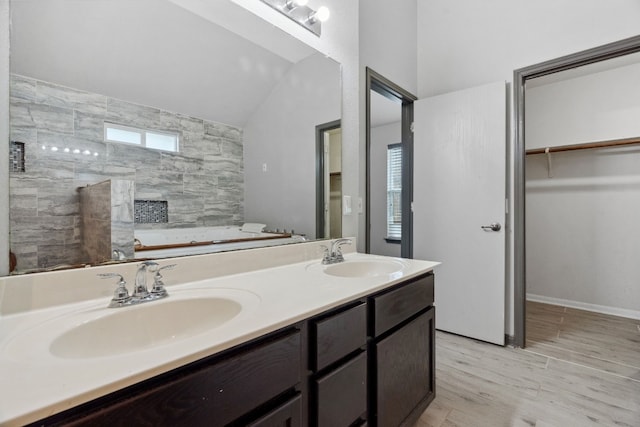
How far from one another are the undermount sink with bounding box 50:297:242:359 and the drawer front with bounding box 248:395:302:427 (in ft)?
0.94

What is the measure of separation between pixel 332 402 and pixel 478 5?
10.3ft

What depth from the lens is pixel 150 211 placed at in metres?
1.09


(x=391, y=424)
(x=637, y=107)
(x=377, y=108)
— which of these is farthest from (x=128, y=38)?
(x=637, y=107)

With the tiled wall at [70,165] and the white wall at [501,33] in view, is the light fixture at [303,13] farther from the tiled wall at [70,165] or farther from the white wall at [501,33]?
the white wall at [501,33]

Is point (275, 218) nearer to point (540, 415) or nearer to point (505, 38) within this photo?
point (540, 415)

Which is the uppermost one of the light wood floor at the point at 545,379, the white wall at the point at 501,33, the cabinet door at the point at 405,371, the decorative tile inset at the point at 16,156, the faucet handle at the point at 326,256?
the white wall at the point at 501,33

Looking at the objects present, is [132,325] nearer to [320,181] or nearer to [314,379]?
[314,379]

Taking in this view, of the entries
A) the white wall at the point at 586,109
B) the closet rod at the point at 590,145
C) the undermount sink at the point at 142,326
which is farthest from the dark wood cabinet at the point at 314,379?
the white wall at the point at 586,109

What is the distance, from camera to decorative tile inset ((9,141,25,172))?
0.82 m

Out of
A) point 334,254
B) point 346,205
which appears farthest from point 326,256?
point 346,205

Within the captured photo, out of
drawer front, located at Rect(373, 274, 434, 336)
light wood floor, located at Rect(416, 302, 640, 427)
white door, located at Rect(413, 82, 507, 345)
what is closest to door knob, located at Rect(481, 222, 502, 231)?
white door, located at Rect(413, 82, 507, 345)

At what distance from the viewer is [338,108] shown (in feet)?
6.16

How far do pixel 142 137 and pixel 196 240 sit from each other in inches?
16.9

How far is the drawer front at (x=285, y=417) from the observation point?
709mm
